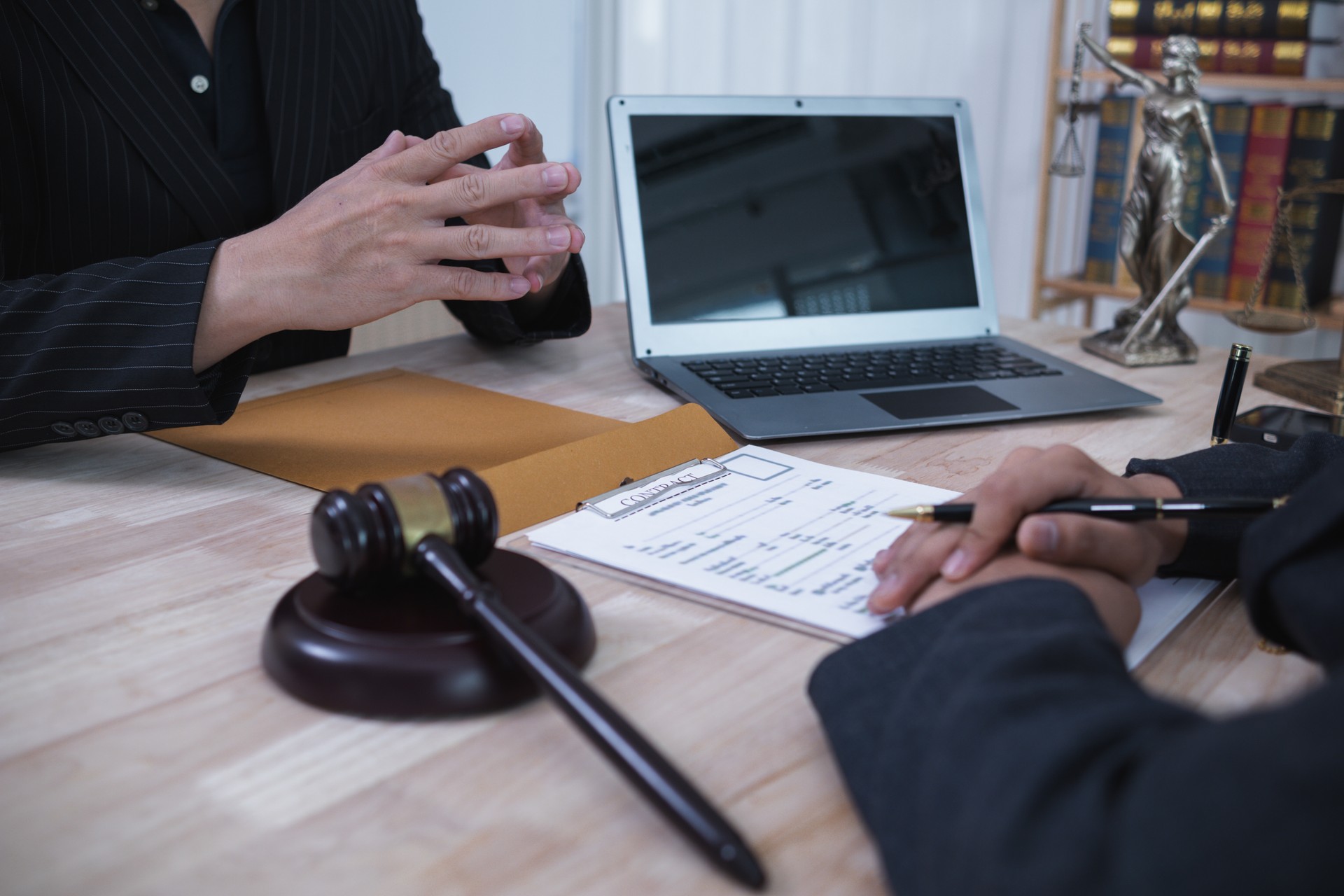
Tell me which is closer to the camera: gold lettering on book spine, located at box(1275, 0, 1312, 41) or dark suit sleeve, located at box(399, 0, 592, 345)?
dark suit sleeve, located at box(399, 0, 592, 345)

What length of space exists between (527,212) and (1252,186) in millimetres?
1608

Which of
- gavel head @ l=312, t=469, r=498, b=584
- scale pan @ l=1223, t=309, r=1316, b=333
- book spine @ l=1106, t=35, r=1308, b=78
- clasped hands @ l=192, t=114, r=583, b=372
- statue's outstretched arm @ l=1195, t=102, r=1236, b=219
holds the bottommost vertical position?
scale pan @ l=1223, t=309, r=1316, b=333

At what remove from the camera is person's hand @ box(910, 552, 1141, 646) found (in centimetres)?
53

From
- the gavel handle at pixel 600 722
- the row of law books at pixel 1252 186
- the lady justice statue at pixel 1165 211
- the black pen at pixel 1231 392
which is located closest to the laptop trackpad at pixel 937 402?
the black pen at pixel 1231 392

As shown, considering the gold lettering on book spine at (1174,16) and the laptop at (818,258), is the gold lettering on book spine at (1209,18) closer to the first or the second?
the gold lettering on book spine at (1174,16)

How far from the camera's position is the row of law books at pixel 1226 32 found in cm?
193

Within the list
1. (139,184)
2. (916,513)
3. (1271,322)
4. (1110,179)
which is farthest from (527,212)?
(1110,179)

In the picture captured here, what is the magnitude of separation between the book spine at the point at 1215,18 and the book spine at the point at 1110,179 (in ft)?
0.46

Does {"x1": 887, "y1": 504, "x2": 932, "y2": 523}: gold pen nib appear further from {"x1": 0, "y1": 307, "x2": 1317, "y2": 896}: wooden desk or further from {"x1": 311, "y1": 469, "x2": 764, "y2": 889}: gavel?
{"x1": 311, "y1": 469, "x2": 764, "y2": 889}: gavel

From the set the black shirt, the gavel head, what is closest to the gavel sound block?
the gavel head

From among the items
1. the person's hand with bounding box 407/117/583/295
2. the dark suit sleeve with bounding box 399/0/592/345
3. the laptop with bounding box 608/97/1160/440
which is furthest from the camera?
the dark suit sleeve with bounding box 399/0/592/345

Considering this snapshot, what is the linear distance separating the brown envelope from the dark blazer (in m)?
0.32

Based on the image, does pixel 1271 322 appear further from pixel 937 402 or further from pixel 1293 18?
pixel 1293 18

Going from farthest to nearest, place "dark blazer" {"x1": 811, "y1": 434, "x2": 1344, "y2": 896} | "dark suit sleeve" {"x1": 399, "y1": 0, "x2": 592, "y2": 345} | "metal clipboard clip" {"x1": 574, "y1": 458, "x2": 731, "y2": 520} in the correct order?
"dark suit sleeve" {"x1": 399, "y1": 0, "x2": 592, "y2": 345} → "metal clipboard clip" {"x1": 574, "y1": 458, "x2": 731, "y2": 520} → "dark blazer" {"x1": 811, "y1": 434, "x2": 1344, "y2": 896}
